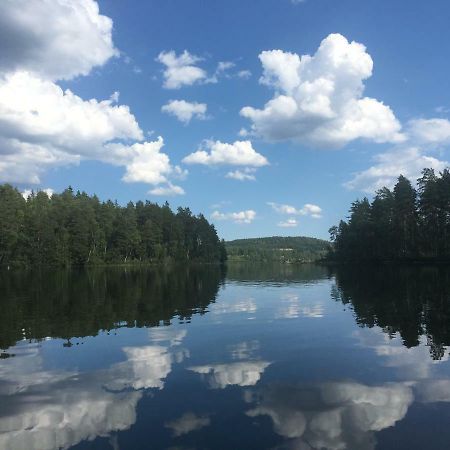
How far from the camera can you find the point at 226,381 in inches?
603

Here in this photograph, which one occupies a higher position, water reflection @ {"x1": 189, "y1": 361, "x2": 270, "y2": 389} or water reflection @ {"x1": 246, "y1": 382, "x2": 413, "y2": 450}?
water reflection @ {"x1": 189, "y1": 361, "x2": 270, "y2": 389}

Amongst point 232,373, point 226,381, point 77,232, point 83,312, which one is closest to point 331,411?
point 226,381

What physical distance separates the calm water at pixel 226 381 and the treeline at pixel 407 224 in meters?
84.4

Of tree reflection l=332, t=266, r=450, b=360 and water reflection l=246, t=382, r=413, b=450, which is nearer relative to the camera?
water reflection l=246, t=382, r=413, b=450

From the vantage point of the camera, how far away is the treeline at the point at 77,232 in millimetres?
134500

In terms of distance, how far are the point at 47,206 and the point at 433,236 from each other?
132 meters

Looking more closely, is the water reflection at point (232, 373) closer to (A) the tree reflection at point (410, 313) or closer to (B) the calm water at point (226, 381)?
(B) the calm water at point (226, 381)

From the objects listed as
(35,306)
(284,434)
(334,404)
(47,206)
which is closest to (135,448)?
(284,434)

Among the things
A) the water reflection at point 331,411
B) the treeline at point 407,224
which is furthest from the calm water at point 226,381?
the treeline at point 407,224

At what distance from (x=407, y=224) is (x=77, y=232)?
350 ft

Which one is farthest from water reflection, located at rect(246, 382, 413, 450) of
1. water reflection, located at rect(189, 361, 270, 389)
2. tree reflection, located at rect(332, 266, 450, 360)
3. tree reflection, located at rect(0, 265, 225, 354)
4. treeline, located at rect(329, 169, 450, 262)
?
treeline, located at rect(329, 169, 450, 262)

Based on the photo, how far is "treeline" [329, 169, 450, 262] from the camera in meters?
106

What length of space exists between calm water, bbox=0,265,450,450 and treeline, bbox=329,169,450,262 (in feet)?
277

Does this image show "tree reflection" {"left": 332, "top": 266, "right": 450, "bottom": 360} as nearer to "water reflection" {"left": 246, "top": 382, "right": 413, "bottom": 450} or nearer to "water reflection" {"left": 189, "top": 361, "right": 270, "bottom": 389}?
"water reflection" {"left": 246, "top": 382, "right": 413, "bottom": 450}
